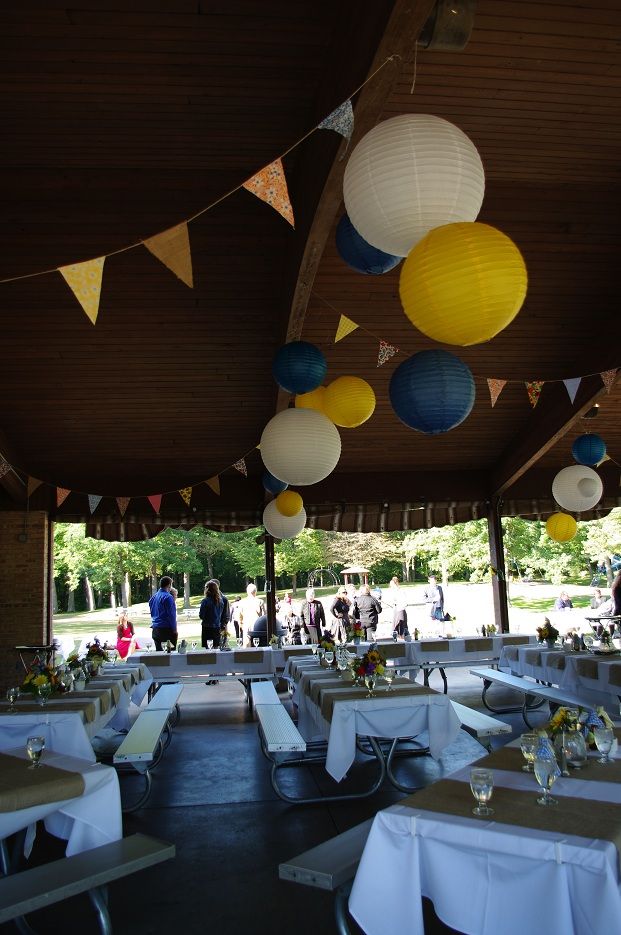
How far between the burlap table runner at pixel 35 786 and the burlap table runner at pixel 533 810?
52.8 inches

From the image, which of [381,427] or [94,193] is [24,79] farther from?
[381,427]

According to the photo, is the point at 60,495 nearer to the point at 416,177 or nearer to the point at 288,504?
the point at 288,504

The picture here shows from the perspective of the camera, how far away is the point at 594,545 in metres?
20.0

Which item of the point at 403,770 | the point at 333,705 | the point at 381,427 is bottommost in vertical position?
the point at 403,770

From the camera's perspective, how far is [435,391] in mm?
3445

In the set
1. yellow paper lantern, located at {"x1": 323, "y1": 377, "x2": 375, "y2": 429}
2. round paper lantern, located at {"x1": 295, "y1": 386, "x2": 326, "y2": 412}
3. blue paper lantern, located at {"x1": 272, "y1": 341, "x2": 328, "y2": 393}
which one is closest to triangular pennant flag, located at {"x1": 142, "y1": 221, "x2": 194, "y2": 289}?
blue paper lantern, located at {"x1": 272, "y1": 341, "x2": 328, "y2": 393}

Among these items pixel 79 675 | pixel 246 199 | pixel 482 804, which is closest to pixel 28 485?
pixel 79 675

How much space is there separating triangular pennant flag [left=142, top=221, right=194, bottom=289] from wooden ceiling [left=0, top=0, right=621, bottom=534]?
73 centimetres

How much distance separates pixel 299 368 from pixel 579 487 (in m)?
4.02

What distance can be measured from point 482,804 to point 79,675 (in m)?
4.00

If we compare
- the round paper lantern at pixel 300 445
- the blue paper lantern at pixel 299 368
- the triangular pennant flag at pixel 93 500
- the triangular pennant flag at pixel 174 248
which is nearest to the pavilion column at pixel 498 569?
the triangular pennant flag at pixel 93 500

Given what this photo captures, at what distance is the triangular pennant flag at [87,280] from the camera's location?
4.02m

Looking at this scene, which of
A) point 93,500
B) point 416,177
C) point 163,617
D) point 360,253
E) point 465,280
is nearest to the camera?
point 465,280

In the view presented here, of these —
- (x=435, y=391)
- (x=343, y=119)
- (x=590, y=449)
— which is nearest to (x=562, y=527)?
(x=590, y=449)
